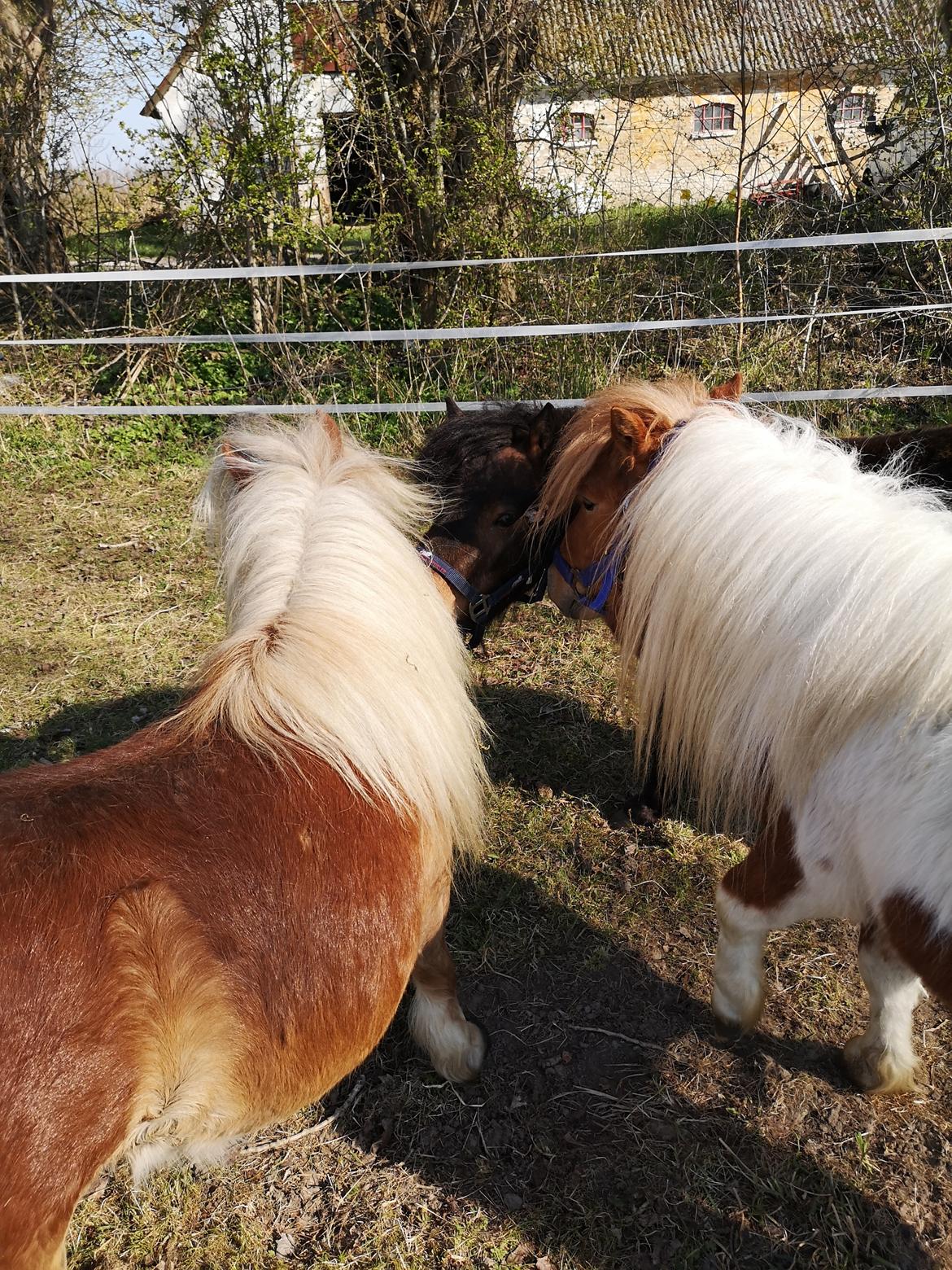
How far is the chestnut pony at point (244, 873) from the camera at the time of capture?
120 cm

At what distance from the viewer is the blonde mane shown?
2.33 meters

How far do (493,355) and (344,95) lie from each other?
2.52 m

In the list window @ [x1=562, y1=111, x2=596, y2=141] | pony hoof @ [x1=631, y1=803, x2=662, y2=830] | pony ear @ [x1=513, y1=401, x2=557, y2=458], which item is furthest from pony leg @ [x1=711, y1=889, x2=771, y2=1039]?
window @ [x1=562, y1=111, x2=596, y2=141]

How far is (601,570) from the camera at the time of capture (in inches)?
99.7

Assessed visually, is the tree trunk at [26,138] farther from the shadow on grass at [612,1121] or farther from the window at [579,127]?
the shadow on grass at [612,1121]

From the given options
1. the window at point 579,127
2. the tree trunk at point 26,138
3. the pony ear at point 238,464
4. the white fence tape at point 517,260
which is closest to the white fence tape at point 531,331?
the white fence tape at point 517,260

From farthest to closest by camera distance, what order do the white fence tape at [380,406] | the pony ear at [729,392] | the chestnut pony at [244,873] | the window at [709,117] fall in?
1. the window at [709,117]
2. the white fence tape at [380,406]
3. the pony ear at [729,392]
4. the chestnut pony at [244,873]

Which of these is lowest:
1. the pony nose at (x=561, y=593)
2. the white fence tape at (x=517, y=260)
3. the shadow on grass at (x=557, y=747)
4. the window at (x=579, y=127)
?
the shadow on grass at (x=557, y=747)

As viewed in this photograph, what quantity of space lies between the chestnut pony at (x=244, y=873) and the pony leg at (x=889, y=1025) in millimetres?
1167

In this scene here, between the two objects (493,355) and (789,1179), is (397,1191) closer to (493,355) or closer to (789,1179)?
(789,1179)

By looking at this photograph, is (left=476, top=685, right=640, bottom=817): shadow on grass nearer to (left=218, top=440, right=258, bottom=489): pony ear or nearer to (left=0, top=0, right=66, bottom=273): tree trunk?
(left=218, top=440, right=258, bottom=489): pony ear

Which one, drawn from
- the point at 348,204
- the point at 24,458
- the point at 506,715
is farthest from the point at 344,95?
the point at 506,715

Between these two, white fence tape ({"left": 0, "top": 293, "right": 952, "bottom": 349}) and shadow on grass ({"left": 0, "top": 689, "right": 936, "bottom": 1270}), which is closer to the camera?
shadow on grass ({"left": 0, "top": 689, "right": 936, "bottom": 1270})

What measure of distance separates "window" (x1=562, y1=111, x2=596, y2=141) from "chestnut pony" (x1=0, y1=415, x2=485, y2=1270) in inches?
254
